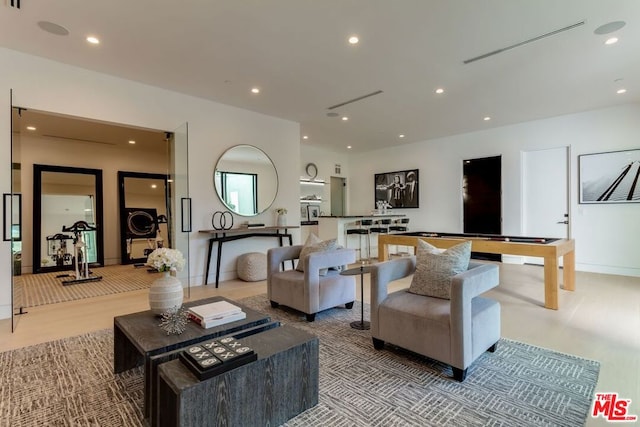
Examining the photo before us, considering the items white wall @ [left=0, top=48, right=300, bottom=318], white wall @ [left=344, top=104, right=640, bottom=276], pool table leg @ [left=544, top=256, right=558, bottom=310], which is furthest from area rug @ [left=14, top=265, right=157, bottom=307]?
white wall @ [left=344, top=104, right=640, bottom=276]

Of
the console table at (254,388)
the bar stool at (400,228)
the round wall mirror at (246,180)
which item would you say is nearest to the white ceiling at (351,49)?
the round wall mirror at (246,180)

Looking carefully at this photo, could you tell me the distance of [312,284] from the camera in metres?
3.16

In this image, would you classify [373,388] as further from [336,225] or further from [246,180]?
[336,225]

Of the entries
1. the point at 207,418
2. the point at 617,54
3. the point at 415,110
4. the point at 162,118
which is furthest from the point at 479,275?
the point at 162,118

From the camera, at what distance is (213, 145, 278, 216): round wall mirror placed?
16.9 ft

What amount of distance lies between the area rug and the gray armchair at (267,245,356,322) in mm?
2527

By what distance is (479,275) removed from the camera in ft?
7.36

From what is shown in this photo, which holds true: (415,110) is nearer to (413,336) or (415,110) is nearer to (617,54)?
(617,54)

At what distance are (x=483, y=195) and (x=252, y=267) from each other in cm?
522

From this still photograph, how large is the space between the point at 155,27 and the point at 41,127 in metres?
4.39

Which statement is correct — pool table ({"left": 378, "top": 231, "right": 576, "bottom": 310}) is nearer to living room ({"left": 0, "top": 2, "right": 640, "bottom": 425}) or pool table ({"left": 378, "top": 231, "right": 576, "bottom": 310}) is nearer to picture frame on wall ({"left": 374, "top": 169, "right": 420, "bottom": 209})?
living room ({"left": 0, "top": 2, "right": 640, "bottom": 425})

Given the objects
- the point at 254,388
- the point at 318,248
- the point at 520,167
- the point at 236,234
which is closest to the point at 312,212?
the point at 236,234

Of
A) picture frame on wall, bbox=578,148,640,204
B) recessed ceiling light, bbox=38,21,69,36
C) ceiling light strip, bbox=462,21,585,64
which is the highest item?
recessed ceiling light, bbox=38,21,69,36

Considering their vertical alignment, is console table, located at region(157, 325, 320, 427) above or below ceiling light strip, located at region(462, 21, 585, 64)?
below
